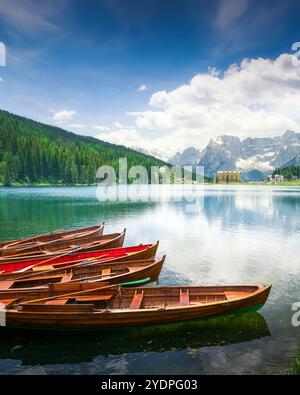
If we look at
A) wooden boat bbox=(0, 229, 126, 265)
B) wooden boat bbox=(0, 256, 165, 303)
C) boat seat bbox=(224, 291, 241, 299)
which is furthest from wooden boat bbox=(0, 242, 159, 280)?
boat seat bbox=(224, 291, 241, 299)

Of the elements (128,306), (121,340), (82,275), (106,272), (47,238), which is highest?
(47,238)

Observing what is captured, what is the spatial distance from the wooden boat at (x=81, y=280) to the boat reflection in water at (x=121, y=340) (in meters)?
2.31

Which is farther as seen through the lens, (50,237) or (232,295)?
(50,237)

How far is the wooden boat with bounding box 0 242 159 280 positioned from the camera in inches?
1048

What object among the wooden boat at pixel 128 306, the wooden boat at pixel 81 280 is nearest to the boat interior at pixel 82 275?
the wooden boat at pixel 81 280

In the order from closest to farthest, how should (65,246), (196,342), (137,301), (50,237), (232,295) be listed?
(196,342) → (137,301) → (232,295) → (65,246) → (50,237)

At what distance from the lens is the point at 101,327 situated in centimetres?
1805

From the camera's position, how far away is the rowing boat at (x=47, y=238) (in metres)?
34.5

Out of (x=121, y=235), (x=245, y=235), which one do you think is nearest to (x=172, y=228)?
(x=245, y=235)

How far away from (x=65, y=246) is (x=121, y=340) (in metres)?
19.2

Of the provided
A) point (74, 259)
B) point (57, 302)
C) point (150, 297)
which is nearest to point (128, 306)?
point (150, 297)

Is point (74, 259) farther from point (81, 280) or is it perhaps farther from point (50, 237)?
point (50, 237)

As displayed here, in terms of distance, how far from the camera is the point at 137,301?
19.5 meters

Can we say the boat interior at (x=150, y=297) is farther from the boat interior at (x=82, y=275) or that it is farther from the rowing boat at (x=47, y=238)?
the rowing boat at (x=47, y=238)
